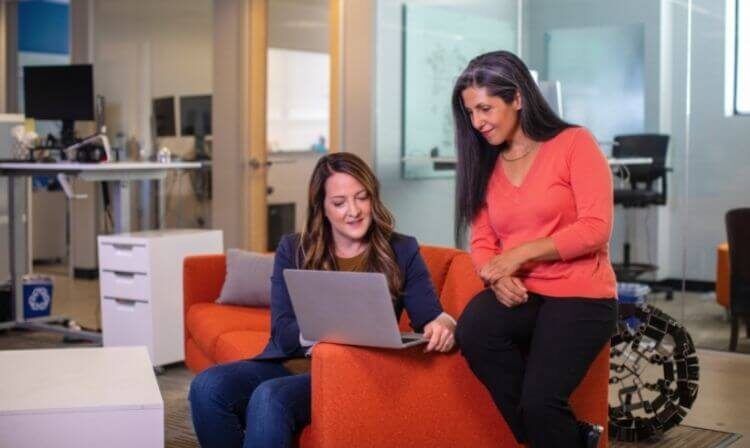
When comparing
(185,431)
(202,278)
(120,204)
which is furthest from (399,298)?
(120,204)

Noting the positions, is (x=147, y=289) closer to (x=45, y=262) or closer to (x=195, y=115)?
(x=195, y=115)

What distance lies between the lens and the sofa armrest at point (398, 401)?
2883mm

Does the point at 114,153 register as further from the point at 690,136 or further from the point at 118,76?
the point at 690,136

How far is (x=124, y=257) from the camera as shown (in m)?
5.64

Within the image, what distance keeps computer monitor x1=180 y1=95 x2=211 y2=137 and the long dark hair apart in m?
5.55

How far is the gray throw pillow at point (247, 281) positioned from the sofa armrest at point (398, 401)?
6.73 ft

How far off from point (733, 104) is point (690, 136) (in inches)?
11.7

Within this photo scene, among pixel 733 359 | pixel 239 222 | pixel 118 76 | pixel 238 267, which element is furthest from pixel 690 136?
pixel 118 76

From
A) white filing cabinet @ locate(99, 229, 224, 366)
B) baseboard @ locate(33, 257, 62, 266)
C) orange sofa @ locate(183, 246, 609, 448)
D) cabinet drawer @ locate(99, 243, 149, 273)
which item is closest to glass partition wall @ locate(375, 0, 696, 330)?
white filing cabinet @ locate(99, 229, 224, 366)

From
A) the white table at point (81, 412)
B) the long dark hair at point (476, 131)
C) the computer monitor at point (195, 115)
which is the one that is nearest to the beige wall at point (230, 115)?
the computer monitor at point (195, 115)

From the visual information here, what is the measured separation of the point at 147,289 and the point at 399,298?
261 cm

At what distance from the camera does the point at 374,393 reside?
9.63ft

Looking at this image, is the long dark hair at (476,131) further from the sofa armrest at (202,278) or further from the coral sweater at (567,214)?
the sofa armrest at (202,278)

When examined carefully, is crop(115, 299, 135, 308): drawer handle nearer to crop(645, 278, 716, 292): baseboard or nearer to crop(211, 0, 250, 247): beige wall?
crop(211, 0, 250, 247): beige wall
